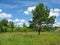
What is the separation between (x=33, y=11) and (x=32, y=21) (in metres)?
2.07

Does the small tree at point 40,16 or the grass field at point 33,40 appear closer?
the grass field at point 33,40

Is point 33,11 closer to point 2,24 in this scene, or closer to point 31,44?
point 31,44

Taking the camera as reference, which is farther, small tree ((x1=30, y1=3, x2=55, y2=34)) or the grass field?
small tree ((x1=30, y1=3, x2=55, y2=34))

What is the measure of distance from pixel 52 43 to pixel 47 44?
1.55 feet

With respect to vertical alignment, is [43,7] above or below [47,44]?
above

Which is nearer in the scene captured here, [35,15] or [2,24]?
[35,15]

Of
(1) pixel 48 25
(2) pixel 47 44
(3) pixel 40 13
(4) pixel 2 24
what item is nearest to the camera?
(2) pixel 47 44

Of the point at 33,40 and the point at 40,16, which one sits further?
the point at 40,16

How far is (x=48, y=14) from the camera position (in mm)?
38312

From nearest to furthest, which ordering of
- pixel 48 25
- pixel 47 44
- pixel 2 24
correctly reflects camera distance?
pixel 47 44 < pixel 48 25 < pixel 2 24

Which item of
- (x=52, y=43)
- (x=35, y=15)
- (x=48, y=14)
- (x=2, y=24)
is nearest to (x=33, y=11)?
(x=35, y=15)

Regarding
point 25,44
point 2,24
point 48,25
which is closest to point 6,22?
point 2,24

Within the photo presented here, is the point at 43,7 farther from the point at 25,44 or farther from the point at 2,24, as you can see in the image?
the point at 2,24

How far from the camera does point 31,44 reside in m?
11.3
